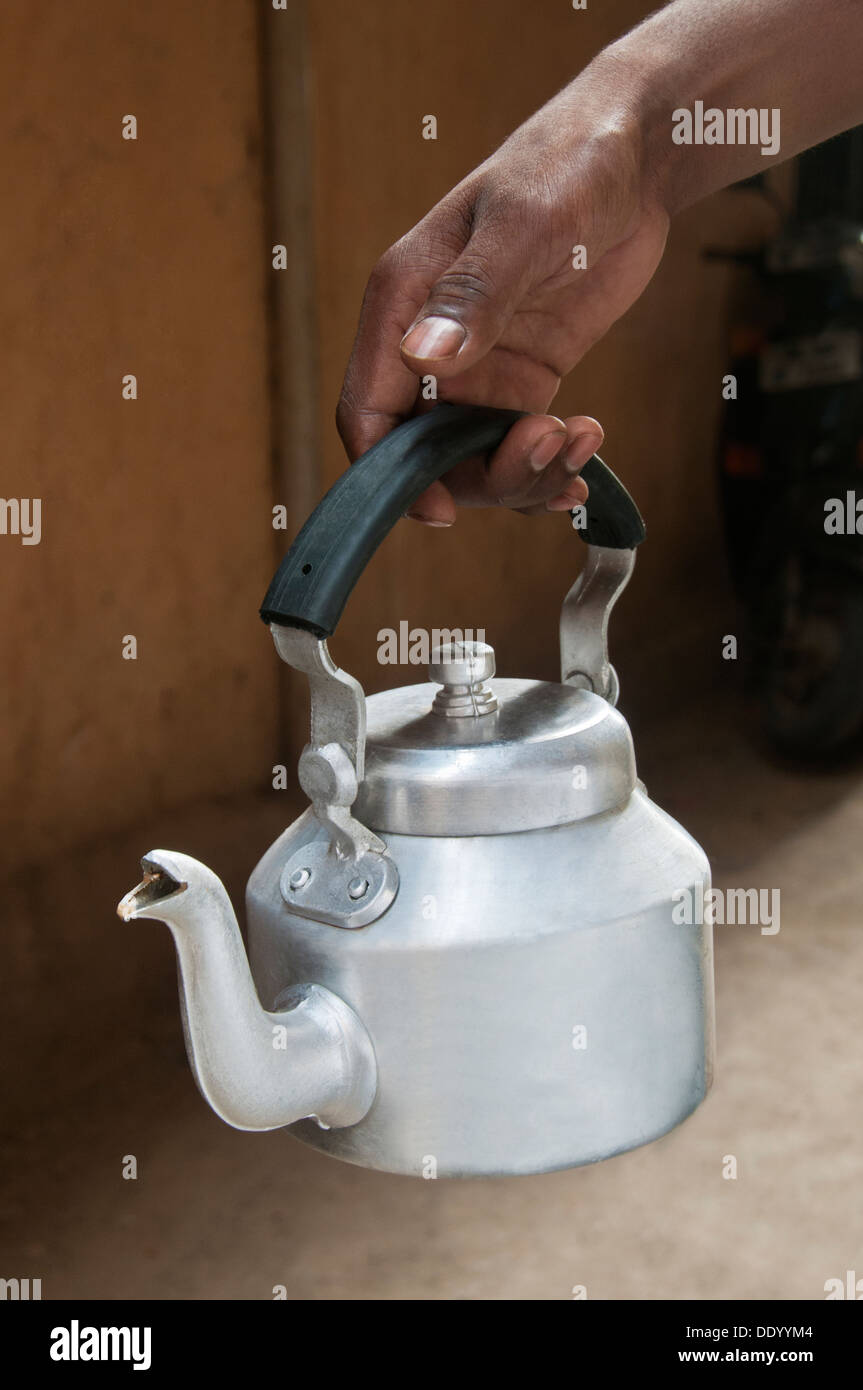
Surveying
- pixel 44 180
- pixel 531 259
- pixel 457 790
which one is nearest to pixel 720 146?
pixel 531 259

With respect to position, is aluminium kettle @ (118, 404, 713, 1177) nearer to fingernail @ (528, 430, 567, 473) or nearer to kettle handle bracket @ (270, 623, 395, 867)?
kettle handle bracket @ (270, 623, 395, 867)

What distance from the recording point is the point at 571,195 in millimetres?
800

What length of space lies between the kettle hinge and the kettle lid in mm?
21

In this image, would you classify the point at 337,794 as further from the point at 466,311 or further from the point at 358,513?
the point at 466,311

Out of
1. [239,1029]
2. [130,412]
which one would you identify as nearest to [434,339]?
[239,1029]

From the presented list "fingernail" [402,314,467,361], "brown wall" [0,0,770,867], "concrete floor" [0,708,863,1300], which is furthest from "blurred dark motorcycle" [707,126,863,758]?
"fingernail" [402,314,467,361]

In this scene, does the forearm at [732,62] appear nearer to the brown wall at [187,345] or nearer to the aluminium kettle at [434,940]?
the aluminium kettle at [434,940]

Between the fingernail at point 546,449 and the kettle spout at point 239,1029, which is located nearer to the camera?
the kettle spout at point 239,1029

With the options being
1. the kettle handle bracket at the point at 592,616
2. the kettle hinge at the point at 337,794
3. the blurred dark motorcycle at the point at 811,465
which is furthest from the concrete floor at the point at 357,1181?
the kettle hinge at the point at 337,794

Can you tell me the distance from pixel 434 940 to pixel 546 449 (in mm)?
307

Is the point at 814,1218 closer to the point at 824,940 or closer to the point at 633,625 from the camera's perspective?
the point at 824,940

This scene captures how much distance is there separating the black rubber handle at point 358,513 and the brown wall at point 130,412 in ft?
6.95

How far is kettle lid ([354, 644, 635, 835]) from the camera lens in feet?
2.05

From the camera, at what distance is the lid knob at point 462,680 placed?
68 cm
